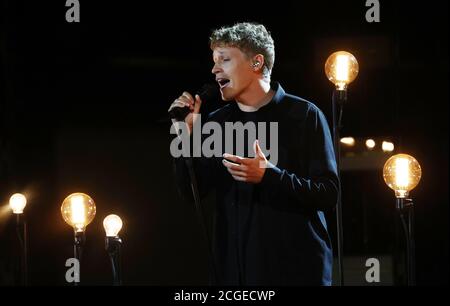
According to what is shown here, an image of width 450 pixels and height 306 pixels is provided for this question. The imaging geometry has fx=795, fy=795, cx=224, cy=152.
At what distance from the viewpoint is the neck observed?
3125 millimetres

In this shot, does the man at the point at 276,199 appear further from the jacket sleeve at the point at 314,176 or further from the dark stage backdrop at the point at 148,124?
the dark stage backdrop at the point at 148,124

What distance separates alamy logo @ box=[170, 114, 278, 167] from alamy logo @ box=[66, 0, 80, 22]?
1963mm

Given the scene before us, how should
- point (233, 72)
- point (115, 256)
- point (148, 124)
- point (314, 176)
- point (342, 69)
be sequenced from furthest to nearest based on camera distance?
point (148, 124), point (342, 69), point (115, 256), point (233, 72), point (314, 176)

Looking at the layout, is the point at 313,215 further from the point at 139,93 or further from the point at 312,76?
the point at 139,93

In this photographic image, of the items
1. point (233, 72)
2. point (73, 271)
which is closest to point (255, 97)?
point (233, 72)

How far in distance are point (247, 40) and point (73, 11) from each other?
Answer: 209 cm

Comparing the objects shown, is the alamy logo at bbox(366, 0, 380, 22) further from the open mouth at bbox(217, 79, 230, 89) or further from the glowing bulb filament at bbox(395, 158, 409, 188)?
the open mouth at bbox(217, 79, 230, 89)

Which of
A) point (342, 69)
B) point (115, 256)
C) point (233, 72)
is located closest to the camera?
point (233, 72)

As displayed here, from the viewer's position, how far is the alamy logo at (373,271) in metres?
4.93

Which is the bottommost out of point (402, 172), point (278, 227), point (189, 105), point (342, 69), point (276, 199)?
point (278, 227)

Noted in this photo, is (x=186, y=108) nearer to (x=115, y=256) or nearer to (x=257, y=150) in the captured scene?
(x=257, y=150)

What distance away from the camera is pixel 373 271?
5.07 m

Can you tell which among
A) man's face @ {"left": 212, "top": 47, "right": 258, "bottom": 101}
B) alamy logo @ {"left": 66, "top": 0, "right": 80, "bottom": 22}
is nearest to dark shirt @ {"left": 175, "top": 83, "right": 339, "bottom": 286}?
man's face @ {"left": 212, "top": 47, "right": 258, "bottom": 101}

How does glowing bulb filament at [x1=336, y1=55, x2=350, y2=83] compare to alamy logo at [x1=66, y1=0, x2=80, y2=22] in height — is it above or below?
below
